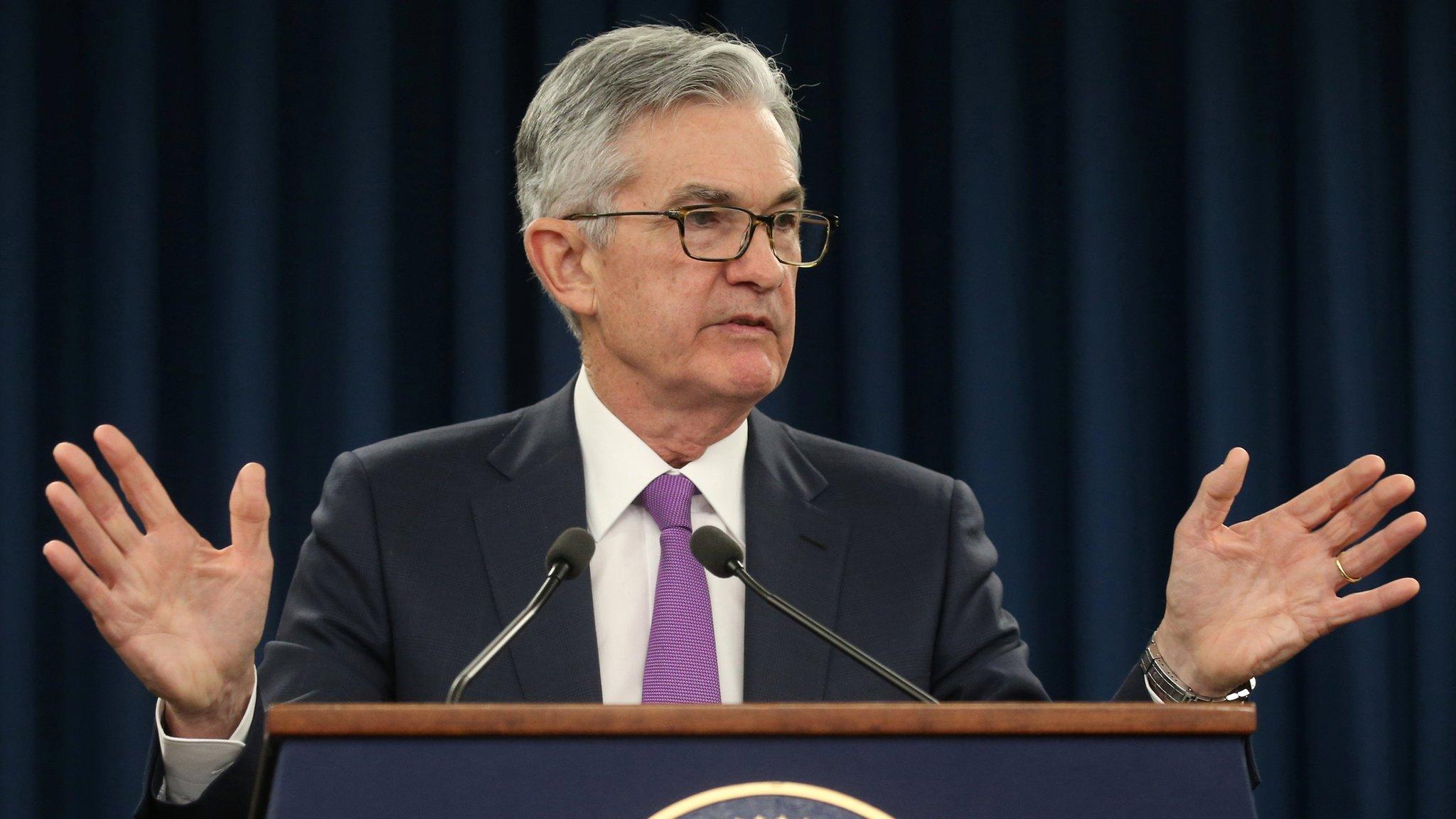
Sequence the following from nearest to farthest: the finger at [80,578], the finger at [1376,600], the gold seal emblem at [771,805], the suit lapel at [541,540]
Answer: the gold seal emblem at [771,805], the finger at [80,578], the finger at [1376,600], the suit lapel at [541,540]

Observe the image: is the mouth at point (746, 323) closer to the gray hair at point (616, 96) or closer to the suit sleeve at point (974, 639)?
the gray hair at point (616, 96)

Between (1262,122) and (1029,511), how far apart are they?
0.88 m

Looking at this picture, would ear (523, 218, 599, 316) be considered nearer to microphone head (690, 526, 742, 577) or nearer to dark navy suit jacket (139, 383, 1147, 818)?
dark navy suit jacket (139, 383, 1147, 818)

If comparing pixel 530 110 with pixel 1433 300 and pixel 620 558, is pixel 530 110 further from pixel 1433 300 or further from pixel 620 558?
pixel 1433 300

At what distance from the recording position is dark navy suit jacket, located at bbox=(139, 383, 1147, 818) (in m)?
1.59

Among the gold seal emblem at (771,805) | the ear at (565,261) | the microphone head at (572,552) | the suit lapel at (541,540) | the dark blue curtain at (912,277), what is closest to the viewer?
the gold seal emblem at (771,805)

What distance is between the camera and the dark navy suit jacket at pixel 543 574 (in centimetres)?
159

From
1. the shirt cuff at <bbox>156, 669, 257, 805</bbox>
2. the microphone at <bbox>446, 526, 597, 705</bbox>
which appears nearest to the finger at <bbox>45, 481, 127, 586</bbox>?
the shirt cuff at <bbox>156, 669, 257, 805</bbox>

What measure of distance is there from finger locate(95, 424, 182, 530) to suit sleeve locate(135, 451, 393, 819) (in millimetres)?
343

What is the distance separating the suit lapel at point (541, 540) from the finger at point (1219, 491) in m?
0.65

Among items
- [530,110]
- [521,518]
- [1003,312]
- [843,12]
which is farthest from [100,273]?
[1003,312]

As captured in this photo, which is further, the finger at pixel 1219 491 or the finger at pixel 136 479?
the finger at pixel 1219 491

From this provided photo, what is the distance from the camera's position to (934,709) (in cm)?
95

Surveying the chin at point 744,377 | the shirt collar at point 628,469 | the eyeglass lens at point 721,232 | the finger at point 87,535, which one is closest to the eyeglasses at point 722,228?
the eyeglass lens at point 721,232
